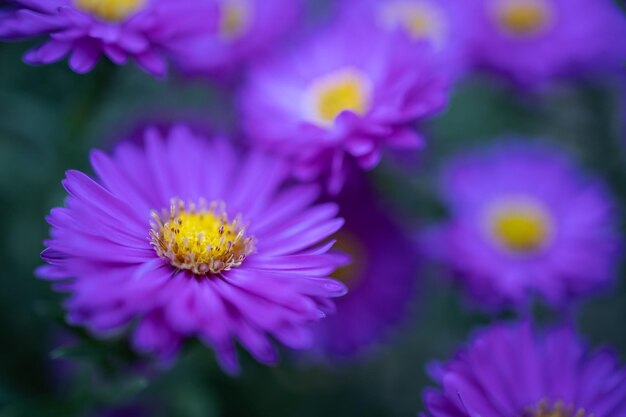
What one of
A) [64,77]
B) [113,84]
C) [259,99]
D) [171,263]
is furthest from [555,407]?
[64,77]

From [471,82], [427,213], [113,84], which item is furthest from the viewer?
[471,82]

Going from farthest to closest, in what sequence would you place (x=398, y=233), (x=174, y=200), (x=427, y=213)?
(x=427, y=213) < (x=398, y=233) < (x=174, y=200)

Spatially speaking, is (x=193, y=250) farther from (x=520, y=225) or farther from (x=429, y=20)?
(x=429, y=20)

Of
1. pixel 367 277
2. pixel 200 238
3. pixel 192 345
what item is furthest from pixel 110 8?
pixel 367 277

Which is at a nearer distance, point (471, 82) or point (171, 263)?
point (171, 263)

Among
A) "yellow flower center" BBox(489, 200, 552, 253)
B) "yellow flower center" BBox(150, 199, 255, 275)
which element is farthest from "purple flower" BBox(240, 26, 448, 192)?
"yellow flower center" BBox(489, 200, 552, 253)

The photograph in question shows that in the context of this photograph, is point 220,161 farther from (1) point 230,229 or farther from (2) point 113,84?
(2) point 113,84

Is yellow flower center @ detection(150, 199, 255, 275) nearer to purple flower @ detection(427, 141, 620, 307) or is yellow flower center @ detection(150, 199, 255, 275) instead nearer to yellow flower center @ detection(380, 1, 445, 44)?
purple flower @ detection(427, 141, 620, 307)

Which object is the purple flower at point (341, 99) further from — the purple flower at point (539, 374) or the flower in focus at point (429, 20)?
the purple flower at point (539, 374)
